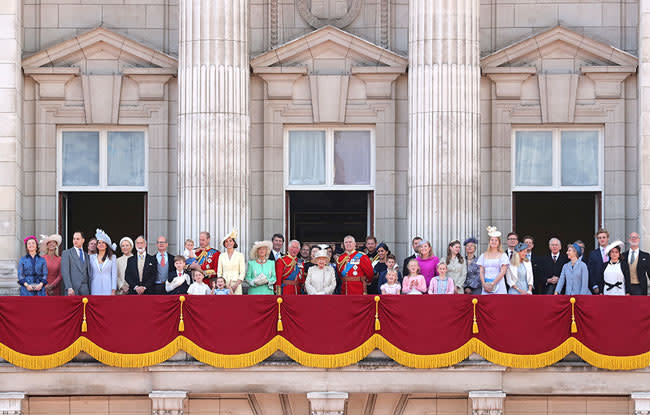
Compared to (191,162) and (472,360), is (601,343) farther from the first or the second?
(191,162)

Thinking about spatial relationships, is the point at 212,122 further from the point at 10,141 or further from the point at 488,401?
the point at 488,401

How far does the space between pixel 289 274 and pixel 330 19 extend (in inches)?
313

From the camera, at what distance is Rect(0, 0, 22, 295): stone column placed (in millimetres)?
38000

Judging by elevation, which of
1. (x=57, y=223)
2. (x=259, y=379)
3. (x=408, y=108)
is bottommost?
(x=259, y=379)

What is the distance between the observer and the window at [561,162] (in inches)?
1571

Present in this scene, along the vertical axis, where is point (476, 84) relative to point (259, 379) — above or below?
above

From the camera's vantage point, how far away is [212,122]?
37.8 metres

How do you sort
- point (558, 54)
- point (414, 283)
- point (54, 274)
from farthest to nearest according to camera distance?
point (558, 54), point (54, 274), point (414, 283)

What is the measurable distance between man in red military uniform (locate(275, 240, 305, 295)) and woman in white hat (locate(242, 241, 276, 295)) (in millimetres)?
132

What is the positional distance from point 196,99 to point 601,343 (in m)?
11.0

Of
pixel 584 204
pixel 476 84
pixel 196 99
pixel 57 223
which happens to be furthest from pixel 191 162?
pixel 584 204

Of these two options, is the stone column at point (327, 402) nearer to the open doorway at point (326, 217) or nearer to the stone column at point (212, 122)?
the stone column at point (212, 122)

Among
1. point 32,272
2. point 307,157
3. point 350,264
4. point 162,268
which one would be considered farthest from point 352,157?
point 32,272

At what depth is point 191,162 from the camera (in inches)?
1486
